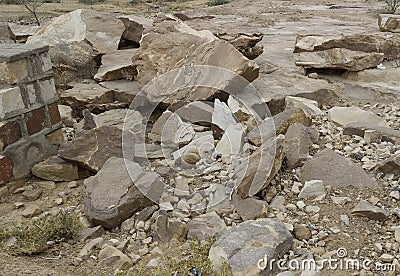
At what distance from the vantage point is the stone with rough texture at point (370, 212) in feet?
9.92

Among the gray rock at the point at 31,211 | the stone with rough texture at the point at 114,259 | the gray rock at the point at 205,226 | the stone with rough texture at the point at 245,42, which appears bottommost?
the gray rock at the point at 31,211

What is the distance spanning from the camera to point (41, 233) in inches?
124

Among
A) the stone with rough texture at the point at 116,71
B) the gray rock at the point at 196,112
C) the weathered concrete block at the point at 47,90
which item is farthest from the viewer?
the stone with rough texture at the point at 116,71

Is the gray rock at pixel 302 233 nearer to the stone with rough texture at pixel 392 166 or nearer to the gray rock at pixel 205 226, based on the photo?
the gray rock at pixel 205 226

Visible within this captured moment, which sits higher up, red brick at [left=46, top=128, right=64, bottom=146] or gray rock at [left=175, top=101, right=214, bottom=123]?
gray rock at [left=175, top=101, right=214, bottom=123]

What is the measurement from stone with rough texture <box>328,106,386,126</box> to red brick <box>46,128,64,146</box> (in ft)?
8.52

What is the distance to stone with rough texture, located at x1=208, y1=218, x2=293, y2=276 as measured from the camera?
2.64 m

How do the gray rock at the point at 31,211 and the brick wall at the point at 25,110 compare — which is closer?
the gray rock at the point at 31,211

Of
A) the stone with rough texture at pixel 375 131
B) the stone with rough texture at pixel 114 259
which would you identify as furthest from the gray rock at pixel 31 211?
the stone with rough texture at pixel 375 131

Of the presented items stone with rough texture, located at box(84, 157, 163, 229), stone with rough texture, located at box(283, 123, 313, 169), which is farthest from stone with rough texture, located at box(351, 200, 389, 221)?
stone with rough texture, located at box(84, 157, 163, 229)

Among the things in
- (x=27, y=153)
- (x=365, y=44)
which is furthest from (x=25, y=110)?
(x=365, y=44)
